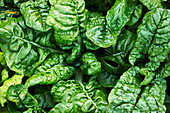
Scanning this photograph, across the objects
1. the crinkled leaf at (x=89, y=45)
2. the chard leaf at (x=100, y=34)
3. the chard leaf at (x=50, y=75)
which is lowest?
the chard leaf at (x=50, y=75)

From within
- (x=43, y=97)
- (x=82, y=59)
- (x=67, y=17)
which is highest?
(x=67, y=17)

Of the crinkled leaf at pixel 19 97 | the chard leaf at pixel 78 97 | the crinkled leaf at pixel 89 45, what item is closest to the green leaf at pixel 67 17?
the crinkled leaf at pixel 89 45

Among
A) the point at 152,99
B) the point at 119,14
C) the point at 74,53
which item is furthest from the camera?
the point at 74,53

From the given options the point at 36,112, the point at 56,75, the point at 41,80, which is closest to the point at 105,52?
the point at 56,75

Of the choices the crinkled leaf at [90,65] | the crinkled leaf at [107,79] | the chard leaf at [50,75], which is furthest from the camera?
the crinkled leaf at [107,79]

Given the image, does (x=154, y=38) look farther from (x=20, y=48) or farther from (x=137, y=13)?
(x=20, y=48)

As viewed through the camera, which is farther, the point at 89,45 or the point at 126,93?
the point at 89,45

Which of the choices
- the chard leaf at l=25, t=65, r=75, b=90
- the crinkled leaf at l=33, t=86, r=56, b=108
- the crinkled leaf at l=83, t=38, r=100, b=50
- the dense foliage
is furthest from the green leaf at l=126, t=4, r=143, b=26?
the crinkled leaf at l=33, t=86, r=56, b=108

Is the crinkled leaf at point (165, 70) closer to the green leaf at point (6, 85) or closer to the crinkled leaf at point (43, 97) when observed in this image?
the crinkled leaf at point (43, 97)

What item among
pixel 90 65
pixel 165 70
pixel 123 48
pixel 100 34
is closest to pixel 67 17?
pixel 100 34
